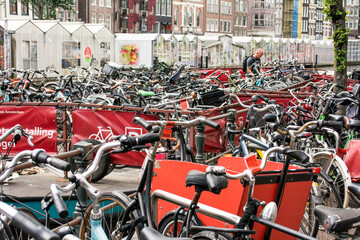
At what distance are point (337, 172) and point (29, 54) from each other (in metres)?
20.6

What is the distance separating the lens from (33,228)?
2121mm

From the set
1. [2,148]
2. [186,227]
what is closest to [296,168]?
[186,227]

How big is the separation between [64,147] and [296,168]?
4.06 meters

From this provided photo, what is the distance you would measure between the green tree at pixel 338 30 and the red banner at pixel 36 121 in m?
5.46

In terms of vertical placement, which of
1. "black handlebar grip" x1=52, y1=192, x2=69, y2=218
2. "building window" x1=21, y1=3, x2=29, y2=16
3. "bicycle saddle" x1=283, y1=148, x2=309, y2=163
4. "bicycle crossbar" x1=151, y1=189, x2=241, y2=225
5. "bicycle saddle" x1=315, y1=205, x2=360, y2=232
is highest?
"building window" x1=21, y1=3, x2=29, y2=16

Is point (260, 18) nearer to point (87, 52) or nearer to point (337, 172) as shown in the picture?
point (87, 52)

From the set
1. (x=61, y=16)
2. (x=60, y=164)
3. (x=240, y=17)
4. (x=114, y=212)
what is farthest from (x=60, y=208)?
(x=240, y=17)

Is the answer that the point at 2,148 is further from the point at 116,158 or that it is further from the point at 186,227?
the point at 186,227

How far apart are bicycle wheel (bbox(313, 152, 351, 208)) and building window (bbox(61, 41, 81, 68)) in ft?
71.6

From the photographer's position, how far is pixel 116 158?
7383mm

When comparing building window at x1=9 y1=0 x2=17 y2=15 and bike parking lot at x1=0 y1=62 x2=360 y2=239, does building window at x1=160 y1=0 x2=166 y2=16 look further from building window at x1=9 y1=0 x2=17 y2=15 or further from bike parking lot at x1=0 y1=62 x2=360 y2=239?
bike parking lot at x1=0 y1=62 x2=360 y2=239

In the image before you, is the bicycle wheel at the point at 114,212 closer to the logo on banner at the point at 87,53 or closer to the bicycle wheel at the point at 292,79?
the bicycle wheel at the point at 292,79

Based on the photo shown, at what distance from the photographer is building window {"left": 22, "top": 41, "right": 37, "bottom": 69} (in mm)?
24250

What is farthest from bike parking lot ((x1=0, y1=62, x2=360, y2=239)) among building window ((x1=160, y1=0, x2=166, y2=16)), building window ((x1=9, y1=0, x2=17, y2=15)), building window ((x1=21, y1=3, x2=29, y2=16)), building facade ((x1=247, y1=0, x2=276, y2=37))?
building facade ((x1=247, y1=0, x2=276, y2=37))
